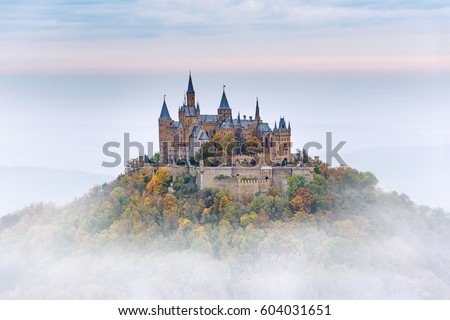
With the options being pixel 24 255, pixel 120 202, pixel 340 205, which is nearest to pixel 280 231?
pixel 340 205

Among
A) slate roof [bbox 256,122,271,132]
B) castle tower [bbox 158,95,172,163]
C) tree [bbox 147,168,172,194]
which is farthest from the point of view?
castle tower [bbox 158,95,172,163]

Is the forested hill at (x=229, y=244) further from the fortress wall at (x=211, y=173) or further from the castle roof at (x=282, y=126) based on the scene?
the castle roof at (x=282, y=126)

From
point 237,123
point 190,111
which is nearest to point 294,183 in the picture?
point 237,123

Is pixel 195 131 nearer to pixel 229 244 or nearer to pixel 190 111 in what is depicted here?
pixel 190 111

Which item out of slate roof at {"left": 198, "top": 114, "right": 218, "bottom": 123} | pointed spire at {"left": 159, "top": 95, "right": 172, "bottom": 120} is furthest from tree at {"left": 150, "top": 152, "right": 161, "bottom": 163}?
slate roof at {"left": 198, "top": 114, "right": 218, "bottom": 123}

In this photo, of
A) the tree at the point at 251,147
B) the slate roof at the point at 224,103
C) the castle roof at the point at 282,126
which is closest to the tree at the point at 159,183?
the tree at the point at 251,147

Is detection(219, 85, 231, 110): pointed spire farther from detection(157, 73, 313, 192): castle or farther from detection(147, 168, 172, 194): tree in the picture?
detection(147, 168, 172, 194): tree
